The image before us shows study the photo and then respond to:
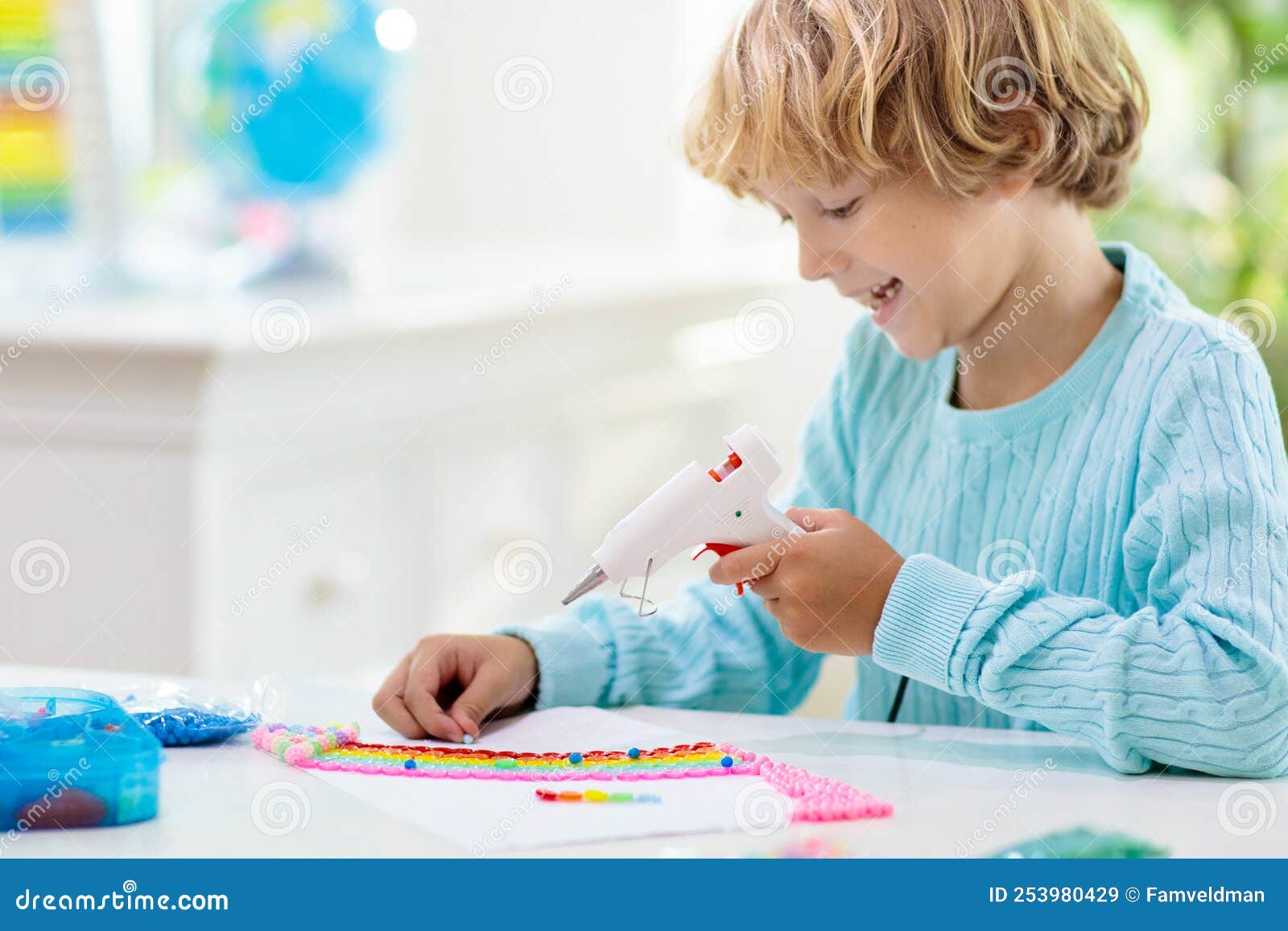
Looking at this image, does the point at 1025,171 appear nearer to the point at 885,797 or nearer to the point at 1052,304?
the point at 1052,304

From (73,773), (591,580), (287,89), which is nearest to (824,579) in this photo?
(591,580)

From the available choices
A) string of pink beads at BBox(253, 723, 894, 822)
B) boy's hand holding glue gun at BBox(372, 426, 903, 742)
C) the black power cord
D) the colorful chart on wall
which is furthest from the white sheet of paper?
the colorful chart on wall

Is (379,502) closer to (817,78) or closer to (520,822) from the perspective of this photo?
(817,78)

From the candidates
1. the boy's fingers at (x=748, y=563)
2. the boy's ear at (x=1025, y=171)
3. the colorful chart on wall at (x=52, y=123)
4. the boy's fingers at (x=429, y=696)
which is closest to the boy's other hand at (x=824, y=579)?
the boy's fingers at (x=748, y=563)

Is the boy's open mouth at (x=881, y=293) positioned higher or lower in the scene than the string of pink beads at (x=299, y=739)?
higher

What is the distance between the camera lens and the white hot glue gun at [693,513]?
101 centimetres

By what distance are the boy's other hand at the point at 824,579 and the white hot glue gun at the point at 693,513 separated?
24 millimetres

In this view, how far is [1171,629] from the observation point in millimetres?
980

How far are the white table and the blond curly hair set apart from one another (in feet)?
1.42

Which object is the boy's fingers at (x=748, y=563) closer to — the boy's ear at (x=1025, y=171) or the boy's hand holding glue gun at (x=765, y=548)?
the boy's hand holding glue gun at (x=765, y=548)

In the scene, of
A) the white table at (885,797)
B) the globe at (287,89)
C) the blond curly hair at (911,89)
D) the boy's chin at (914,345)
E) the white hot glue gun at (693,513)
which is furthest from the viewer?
the globe at (287,89)

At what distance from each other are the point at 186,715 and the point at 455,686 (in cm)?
21

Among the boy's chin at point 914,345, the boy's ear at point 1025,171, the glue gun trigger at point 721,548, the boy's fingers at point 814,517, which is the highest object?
the boy's ear at point 1025,171

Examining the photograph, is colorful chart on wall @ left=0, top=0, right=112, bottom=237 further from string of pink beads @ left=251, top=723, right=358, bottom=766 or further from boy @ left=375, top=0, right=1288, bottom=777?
string of pink beads @ left=251, top=723, right=358, bottom=766
